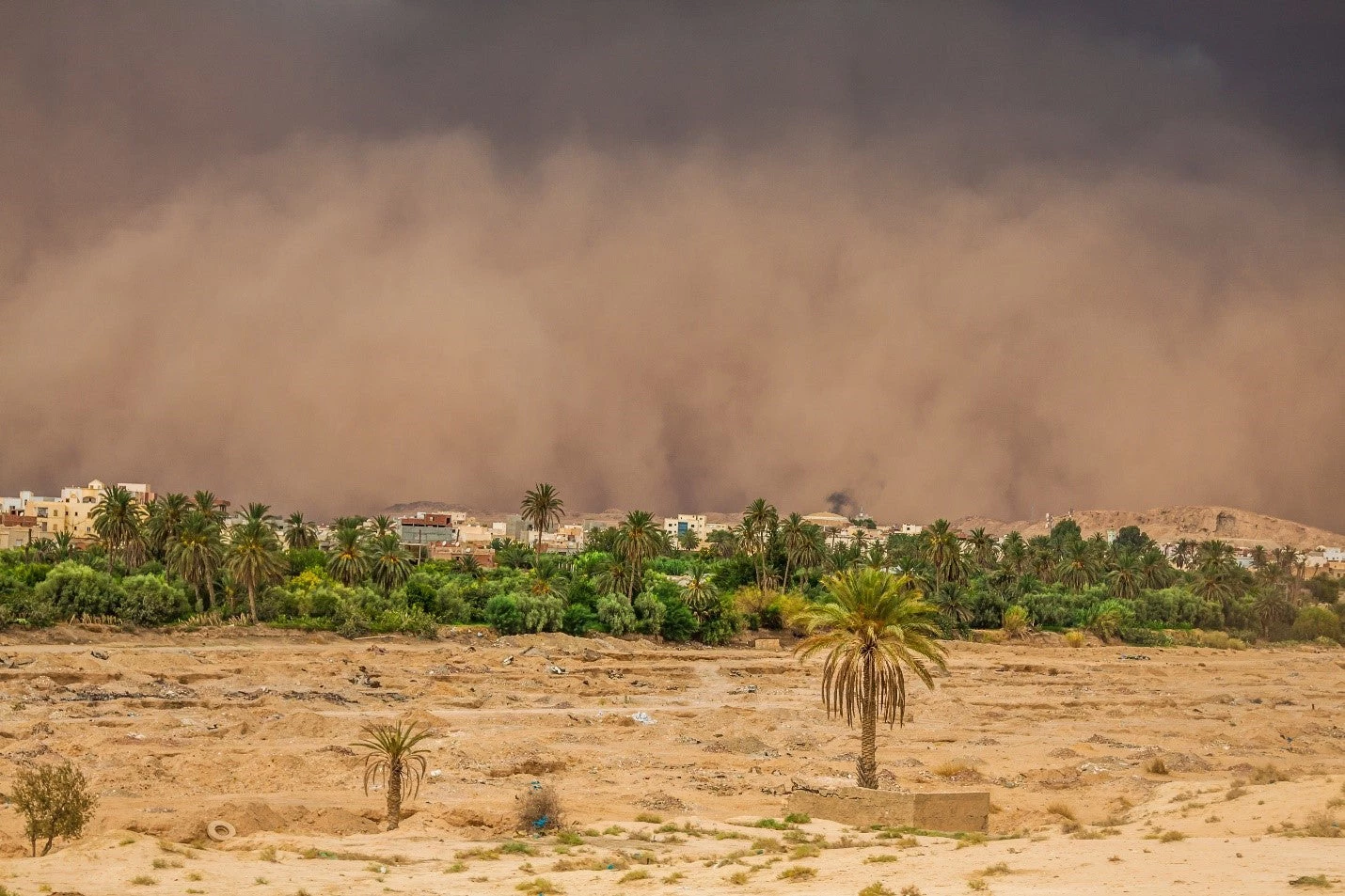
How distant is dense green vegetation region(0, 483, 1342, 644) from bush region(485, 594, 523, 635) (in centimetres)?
10

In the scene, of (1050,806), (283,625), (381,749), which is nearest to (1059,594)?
(283,625)

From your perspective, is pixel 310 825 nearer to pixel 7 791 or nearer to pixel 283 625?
pixel 7 791

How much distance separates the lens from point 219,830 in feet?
106

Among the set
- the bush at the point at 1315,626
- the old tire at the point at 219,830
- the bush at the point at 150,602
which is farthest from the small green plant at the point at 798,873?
the bush at the point at 1315,626

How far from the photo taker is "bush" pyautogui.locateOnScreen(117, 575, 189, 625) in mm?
88375

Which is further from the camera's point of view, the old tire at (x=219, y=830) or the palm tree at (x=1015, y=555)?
the palm tree at (x=1015, y=555)

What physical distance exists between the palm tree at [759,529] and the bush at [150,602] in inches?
2202

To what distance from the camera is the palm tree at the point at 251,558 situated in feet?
299

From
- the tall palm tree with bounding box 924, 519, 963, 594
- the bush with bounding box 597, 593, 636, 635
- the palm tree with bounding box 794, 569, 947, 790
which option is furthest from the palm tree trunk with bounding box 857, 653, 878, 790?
the tall palm tree with bounding box 924, 519, 963, 594

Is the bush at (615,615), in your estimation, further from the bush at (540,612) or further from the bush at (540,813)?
the bush at (540,813)

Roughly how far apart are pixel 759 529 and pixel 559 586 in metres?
26.7

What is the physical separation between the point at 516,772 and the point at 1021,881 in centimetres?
2674

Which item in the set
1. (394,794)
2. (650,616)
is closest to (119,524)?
(650,616)

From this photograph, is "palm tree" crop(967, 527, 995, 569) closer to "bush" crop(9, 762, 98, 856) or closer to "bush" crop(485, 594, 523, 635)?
"bush" crop(485, 594, 523, 635)
